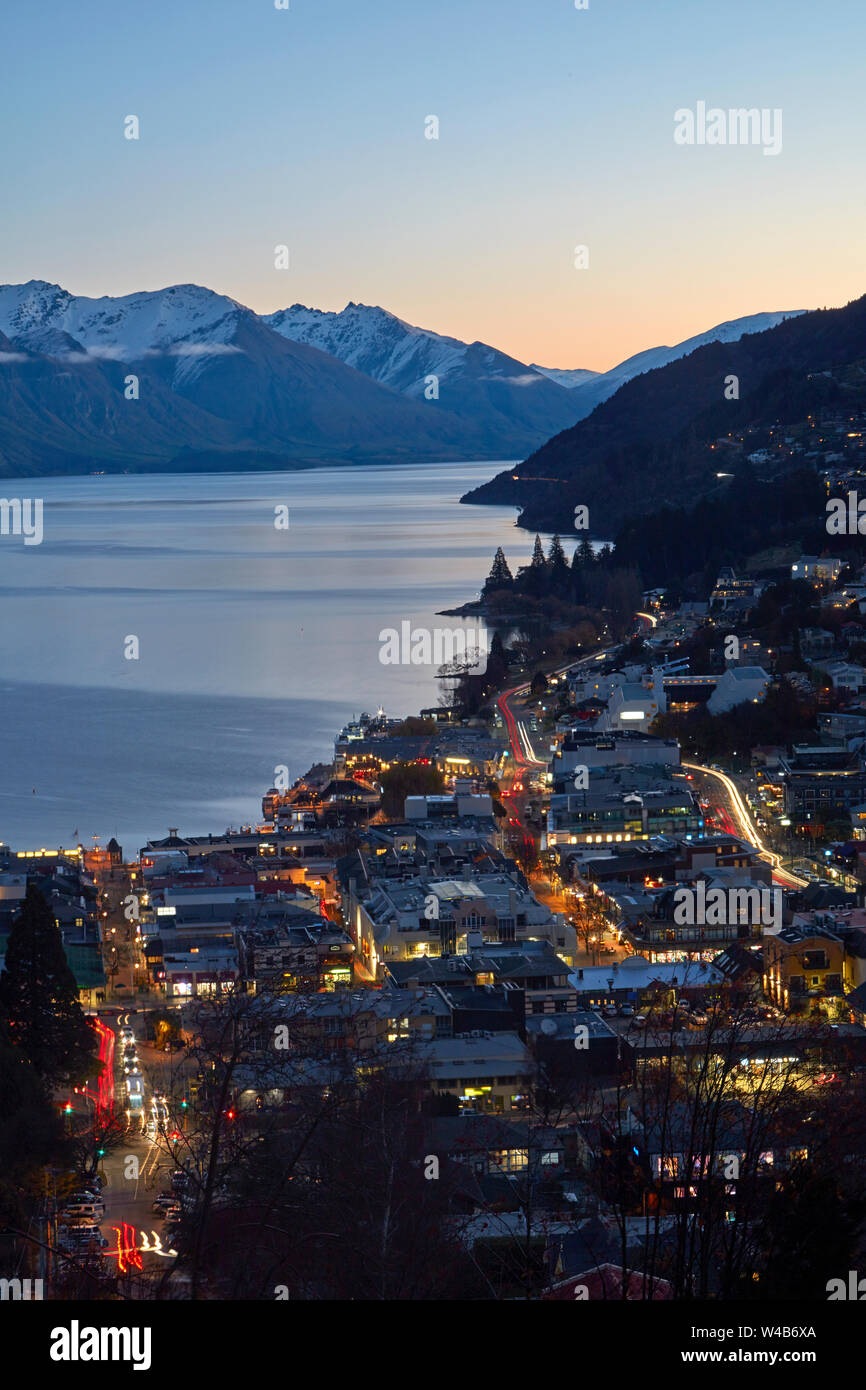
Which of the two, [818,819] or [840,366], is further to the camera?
[840,366]

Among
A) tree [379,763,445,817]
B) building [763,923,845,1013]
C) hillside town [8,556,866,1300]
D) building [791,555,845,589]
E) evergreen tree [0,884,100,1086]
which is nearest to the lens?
hillside town [8,556,866,1300]

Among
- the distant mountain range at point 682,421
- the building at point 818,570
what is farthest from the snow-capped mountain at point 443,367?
the building at point 818,570

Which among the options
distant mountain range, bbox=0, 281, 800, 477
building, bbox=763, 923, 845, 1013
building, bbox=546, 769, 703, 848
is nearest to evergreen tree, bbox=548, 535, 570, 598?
building, bbox=546, 769, 703, 848

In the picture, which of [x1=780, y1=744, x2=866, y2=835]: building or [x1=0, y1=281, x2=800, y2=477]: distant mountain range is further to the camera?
[x1=0, y1=281, x2=800, y2=477]: distant mountain range

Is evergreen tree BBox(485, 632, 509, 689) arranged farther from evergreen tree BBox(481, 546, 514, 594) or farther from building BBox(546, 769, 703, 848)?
evergreen tree BBox(481, 546, 514, 594)

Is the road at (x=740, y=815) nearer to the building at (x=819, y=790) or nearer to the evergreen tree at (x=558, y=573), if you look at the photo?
the building at (x=819, y=790)
